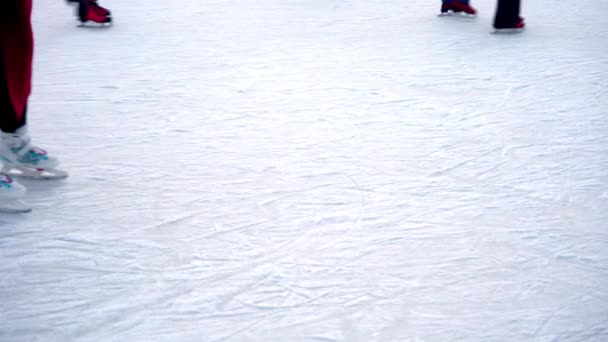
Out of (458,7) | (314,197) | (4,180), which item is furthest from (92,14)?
(314,197)

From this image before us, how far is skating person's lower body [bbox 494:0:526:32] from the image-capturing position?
3576mm

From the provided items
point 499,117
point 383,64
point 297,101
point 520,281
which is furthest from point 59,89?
point 520,281

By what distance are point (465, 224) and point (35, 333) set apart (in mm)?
896

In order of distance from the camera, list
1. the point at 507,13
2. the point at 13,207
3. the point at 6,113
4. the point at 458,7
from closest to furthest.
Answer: the point at 13,207 < the point at 6,113 < the point at 507,13 < the point at 458,7

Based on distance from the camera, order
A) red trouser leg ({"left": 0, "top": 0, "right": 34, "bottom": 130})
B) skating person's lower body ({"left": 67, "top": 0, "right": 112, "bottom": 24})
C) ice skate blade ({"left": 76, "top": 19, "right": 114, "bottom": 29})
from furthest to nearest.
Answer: ice skate blade ({"left": 76, "top": 19, "right": 114, "bottom": 29}) < skating person's lower body ({"left": 67, "top": 0, "right": 112, "bottom": 24}) < red trouser leg ({"left": 0, "top": 0, "right": 34, "bottom": 130})

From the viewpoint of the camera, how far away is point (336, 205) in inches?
64.4

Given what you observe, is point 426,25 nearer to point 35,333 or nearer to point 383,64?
point 383,64

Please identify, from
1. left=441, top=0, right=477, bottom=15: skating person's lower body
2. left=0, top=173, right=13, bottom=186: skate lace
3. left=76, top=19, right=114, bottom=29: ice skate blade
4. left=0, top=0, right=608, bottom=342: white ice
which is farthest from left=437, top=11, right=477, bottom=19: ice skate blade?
left=0, top=173, right=13, bottom=186: skate lace

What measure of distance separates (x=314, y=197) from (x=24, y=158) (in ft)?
2.40

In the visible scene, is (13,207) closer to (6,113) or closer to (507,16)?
(6,113)

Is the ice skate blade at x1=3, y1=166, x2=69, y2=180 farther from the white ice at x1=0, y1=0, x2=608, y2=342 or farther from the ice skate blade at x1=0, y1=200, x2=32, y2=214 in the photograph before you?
the ice skate blade at x1=0, y1=200, x2=32, y2=214

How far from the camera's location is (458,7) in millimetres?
3990

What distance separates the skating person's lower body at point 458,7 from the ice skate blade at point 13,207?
2996mm

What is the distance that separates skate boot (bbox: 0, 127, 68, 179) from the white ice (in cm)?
4
